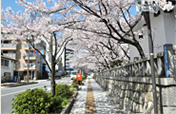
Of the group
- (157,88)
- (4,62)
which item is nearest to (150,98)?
(157,88)

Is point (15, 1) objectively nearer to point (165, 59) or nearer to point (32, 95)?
point (32, 95)

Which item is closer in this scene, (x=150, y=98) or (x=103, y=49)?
(x=150, y=98)

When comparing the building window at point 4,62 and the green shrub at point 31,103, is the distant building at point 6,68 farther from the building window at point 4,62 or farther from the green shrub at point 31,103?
the green shrub at point 31,103

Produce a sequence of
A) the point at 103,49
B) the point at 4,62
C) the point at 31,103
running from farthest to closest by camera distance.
Answer: the point at 4,62, the point at 103,49, the point at 31,103

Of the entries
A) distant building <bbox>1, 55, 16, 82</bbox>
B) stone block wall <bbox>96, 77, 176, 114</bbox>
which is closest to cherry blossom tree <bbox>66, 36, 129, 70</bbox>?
stone block wall <bbox>96, 77, 176, 114</bbox>

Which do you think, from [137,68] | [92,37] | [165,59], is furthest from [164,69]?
[92,37]

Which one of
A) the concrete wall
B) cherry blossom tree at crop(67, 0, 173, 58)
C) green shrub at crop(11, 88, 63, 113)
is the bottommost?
green shrub at crop(11, 88, 63, 113)

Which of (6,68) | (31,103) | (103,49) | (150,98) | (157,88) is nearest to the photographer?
(157,88)

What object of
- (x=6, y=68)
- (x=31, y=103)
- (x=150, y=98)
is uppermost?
(x=6, y=68)

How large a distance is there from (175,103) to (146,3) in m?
2.48

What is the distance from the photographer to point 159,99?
11.0 ft

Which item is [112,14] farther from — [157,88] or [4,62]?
[4,62]

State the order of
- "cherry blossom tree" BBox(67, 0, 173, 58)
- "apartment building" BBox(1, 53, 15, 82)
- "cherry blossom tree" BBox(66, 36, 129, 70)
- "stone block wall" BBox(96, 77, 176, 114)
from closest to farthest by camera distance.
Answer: "stone block wall" BBox(96, 77, 176, 114), "cherry blossom tree" BBox(67, 0, 173, 58), "cherry blossom tree" BBox(66, 36, 129, 70), "apartment building" BBox(1, 53, 15, 82)

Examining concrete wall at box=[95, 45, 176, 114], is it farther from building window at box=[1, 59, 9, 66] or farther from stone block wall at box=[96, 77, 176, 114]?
building window at box=[1, 59, 9, 66]
